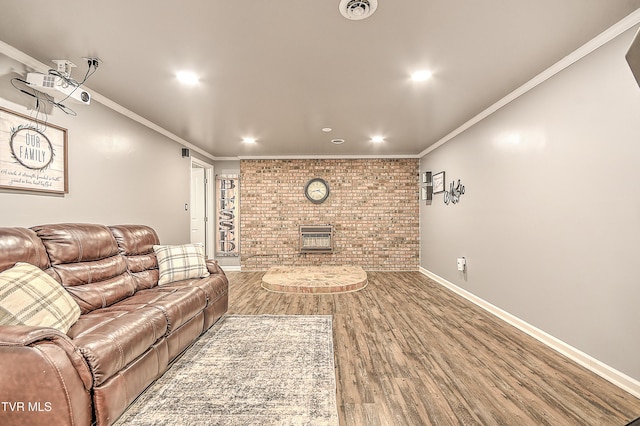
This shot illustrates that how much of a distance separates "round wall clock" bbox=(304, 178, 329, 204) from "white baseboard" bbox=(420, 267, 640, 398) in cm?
336

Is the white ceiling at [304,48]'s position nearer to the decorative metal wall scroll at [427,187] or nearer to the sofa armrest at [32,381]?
the sofa armrest at [32,381]

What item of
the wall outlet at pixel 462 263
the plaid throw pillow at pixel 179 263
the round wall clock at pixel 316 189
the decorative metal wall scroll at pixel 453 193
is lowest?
the wall outlet at pixel 462 263

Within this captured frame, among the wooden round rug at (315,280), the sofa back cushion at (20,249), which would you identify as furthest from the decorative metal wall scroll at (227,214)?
the sofa back cushion at (20,249)

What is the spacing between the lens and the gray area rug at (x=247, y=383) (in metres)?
1.64

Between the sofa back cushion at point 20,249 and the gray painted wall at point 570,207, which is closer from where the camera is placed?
the sofa back cushion at point 20,249

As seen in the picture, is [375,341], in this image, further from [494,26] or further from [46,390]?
[494,26]

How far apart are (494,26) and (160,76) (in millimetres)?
2657

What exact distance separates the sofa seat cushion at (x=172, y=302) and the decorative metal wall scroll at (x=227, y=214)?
11.5 feet

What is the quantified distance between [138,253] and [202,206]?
3218 mm

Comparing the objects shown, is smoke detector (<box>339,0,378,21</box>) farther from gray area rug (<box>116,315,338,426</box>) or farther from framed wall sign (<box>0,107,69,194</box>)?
framed wall sign (<box>0,107,69,194</box>)

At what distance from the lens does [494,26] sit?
6.39 feet

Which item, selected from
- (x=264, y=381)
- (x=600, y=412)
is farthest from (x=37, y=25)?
(x=600, y=412)

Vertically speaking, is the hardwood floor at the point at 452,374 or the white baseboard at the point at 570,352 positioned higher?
the white baseboard at the point at 570,352

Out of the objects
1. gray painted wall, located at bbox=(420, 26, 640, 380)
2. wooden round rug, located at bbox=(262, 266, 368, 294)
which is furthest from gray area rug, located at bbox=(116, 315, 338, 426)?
gray painted wall, located at bbox=(420, 26, 640, 380)
